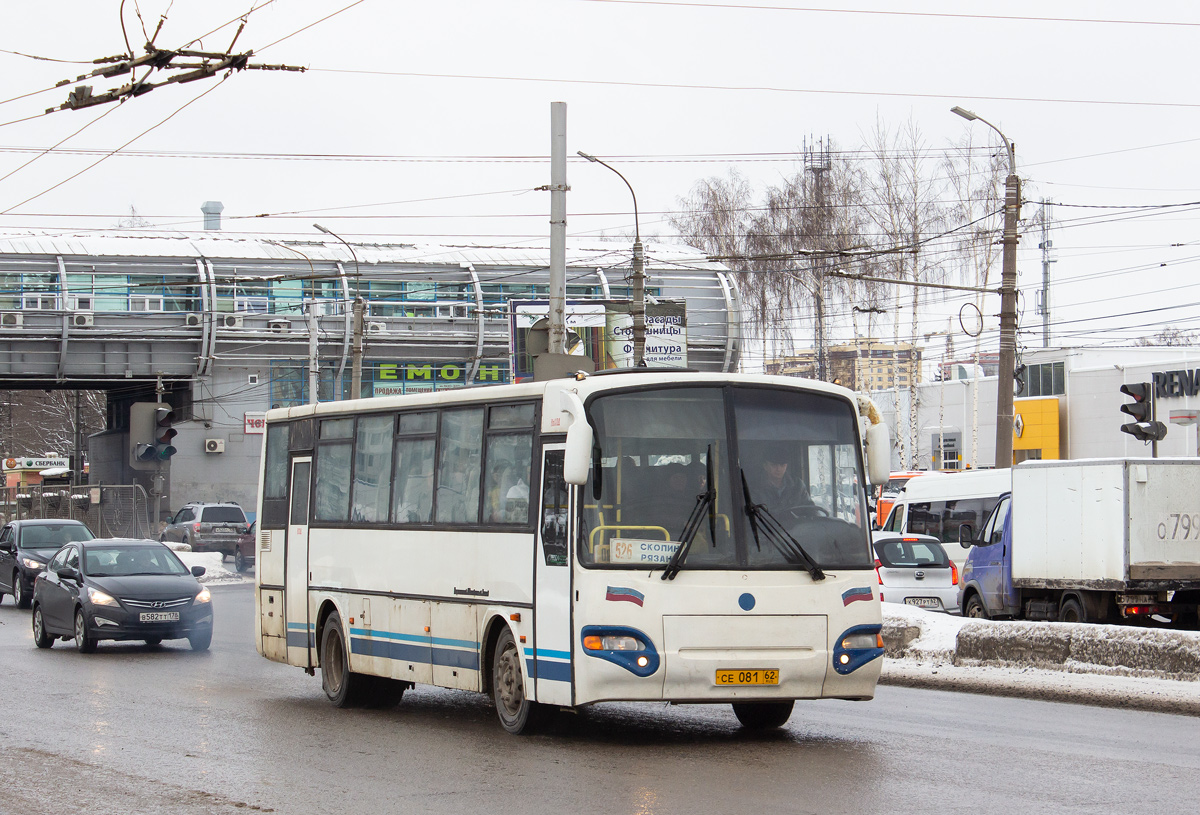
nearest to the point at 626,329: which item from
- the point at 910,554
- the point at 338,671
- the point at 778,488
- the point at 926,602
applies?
the point at 910,554

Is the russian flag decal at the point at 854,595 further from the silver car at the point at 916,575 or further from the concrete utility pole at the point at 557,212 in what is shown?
the silver car at the point at 916,575

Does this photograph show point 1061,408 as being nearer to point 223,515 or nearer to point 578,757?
point 223,515

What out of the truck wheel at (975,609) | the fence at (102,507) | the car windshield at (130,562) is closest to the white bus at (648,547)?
the car windshield at (130,562)

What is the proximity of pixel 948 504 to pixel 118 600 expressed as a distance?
17.7 metres

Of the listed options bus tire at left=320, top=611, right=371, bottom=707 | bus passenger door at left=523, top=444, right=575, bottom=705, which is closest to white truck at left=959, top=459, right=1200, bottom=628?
bus tire at left=320, top=611, right=371, bottom=707

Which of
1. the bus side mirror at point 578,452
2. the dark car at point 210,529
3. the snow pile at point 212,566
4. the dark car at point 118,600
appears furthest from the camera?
the dark car at point 210,529

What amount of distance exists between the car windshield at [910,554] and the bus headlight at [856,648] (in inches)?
542

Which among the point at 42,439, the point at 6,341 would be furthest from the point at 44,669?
the point at 42,439

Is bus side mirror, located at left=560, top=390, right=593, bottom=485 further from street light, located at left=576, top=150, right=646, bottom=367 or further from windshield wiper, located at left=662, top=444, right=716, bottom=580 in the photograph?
street light, located at left=576, top=150, right=646, bottom=367

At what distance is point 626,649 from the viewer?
415 inches

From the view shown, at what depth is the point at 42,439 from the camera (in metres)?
104

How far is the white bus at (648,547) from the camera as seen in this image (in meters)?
10.6

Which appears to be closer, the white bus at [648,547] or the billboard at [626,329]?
the white bus at [648,547]

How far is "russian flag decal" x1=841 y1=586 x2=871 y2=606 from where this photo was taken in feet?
36.1
